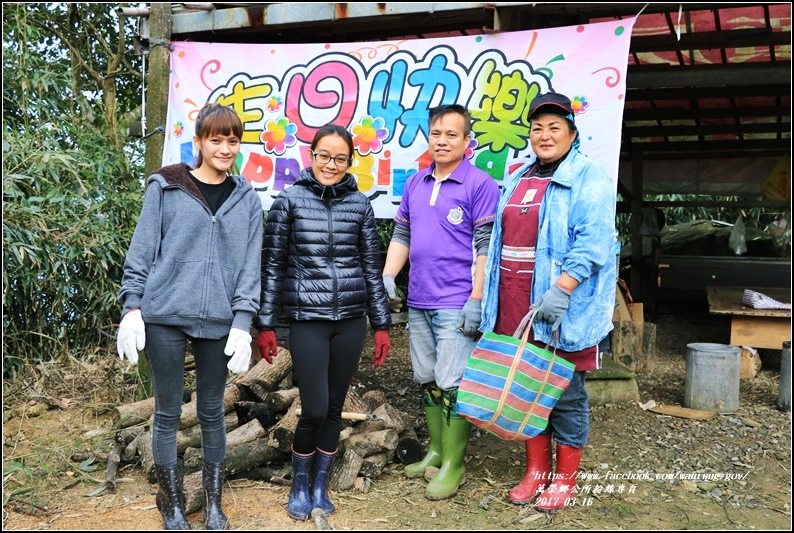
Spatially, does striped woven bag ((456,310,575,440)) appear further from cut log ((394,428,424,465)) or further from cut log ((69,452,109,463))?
cut log ((69,452,109,463))

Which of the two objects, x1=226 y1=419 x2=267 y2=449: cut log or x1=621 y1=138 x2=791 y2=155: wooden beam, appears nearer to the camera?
x1=226 y1=419 x2=267 y2=449: cut log

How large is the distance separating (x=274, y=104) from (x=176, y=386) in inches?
89.9

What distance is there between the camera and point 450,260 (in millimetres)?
3340

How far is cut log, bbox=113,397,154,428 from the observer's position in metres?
4.28

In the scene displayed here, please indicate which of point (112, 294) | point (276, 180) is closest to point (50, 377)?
point (112, 294)

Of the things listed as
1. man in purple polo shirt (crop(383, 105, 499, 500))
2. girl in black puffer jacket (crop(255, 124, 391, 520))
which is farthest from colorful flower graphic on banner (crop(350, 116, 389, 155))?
girl in black puffer jacket (crop(255, 124, 391, 520))

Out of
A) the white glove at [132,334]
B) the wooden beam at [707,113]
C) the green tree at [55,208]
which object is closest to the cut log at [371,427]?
the white glove at [132,334]

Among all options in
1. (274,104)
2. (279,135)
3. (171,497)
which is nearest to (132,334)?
(171,497)

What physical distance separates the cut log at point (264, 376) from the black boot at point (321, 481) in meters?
1.04

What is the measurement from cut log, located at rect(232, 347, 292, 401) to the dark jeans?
1159 mm

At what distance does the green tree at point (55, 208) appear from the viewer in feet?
15.9

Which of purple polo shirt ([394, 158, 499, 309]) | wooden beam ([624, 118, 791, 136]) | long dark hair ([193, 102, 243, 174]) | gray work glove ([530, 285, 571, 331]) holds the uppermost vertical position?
wooden beam ([624, 118, 791, 136])

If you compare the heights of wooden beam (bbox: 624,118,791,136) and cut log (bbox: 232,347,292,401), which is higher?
wooden beam (bbox: 624,118,791,136)

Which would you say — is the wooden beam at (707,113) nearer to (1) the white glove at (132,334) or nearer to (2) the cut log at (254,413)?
(2) the cut log at (254,413)
